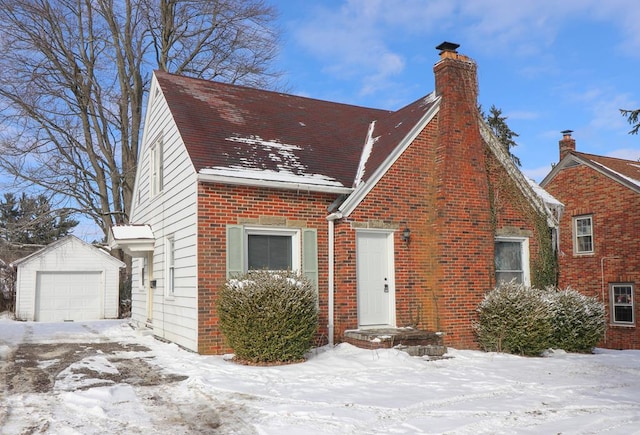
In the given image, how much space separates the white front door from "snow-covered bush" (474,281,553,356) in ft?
6.50

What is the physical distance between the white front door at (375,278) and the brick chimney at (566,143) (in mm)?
14453

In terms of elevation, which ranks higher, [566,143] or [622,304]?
[566,143]

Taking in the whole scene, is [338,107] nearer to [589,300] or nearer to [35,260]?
[589,300]

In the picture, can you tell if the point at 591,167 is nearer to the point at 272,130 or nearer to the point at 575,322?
the point at 575,322

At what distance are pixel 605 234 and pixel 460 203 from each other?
10.5 metres

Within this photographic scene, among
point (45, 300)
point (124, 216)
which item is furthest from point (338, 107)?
point (45, 300)

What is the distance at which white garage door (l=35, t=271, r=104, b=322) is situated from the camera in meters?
23.2

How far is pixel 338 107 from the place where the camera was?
1653 cm

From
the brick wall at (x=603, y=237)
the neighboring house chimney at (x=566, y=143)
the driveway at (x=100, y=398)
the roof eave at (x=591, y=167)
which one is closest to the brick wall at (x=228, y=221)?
the driveway at (x=100, y=398)

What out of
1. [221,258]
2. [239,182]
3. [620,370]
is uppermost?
[239,182]

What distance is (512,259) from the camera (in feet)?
43.5

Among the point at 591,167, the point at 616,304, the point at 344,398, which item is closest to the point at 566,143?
the point at 591,167

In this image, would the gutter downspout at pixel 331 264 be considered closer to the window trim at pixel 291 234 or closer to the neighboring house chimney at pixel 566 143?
the window trim at pixel 291 234

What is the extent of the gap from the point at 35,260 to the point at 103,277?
2.76 metres
